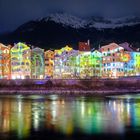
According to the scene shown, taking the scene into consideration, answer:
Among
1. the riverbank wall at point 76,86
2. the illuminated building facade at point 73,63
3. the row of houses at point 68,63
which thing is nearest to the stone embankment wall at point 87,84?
the riverbank wall at point 76,86

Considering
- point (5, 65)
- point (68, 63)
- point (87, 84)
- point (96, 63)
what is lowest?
point (87, 84)

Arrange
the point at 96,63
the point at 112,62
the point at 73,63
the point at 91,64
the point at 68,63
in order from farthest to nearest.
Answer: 1. the point at 68,63
2. the point at 73,63
3. the point at 91,64
4. the point at 96,63
5. the point at 112,62

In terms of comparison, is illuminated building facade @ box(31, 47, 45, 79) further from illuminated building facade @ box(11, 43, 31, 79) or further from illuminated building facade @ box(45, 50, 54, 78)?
illuminated building facade @ box(45, 50, 54, 78)

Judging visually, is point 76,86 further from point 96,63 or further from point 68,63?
point 68,63

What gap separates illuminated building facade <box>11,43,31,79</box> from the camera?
13788 cm

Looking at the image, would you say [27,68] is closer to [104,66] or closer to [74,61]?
[74,61]

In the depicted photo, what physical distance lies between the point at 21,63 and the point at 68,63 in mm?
16918

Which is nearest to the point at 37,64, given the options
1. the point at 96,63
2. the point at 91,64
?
the point at 91,64

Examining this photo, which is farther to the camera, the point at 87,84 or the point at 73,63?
the point at 73,63

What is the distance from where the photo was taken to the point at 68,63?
14600cm

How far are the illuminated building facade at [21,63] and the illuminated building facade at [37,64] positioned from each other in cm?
160

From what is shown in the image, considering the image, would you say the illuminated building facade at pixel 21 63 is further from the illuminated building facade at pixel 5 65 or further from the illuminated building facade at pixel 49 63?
the illuminated building facade at pixel 49 63

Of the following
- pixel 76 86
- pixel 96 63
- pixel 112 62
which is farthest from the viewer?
pixel 96 63

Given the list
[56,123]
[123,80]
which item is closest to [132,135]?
[56,123]
